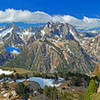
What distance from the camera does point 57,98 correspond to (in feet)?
436

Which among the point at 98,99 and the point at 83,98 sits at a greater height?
the point at 98,99

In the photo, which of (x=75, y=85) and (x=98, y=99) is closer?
(x=98, y=99)

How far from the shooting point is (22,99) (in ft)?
426

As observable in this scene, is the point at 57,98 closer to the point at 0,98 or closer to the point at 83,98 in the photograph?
the point at 83,98

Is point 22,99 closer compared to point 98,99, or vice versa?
point 98,99

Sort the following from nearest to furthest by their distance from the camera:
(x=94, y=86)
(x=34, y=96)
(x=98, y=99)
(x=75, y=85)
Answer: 1. (x=98, y=99)
2. (x=94, y=86)
3. (x=34, y=96)
4. (x=75, y=85)

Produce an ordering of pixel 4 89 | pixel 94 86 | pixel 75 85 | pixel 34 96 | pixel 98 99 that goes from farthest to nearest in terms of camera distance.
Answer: pixel 75 85, pixel 4 89, pixel 34 96, pixel 94 86, pixel 98 99

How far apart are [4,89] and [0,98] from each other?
2212 centimetres

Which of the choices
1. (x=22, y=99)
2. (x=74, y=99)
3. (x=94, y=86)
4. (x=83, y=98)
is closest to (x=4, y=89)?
(x=22, y=99)

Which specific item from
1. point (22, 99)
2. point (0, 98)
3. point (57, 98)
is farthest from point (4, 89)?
point (57, 98)

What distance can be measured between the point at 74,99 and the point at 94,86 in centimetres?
2909

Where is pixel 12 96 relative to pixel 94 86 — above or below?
below

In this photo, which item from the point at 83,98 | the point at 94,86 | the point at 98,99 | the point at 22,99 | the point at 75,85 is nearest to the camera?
the point at 98,99

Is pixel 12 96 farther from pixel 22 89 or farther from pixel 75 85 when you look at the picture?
pixel 75 85
